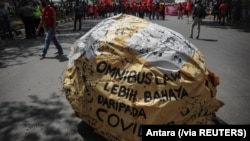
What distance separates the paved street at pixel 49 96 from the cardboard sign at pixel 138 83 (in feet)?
2.16

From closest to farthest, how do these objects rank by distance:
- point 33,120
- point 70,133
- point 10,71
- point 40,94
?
point 70,133 < point 33,120 < point 40,94 < point 10,71

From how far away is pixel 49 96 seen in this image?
6723 mm

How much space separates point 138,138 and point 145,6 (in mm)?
31805

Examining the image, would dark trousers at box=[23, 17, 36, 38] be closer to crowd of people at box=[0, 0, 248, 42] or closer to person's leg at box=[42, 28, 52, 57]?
crowd of people at box=[0, 0, 248, 42]

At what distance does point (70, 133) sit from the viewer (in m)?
4.87

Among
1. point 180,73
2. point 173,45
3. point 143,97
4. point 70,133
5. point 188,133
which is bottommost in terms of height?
point 70,133

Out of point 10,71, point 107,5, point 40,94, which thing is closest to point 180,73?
point 40,94

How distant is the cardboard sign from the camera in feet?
13.0

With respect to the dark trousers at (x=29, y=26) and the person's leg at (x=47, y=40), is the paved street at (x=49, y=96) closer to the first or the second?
the person's leg at (x=47, y=40)

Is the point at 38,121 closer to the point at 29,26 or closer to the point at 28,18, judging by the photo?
the point at 28,18

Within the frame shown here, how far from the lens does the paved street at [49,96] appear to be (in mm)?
4996

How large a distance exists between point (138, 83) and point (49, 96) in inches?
125

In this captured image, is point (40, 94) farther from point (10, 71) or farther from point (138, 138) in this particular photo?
point (138, 138)

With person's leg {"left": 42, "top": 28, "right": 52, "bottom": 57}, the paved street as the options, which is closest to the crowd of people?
the paved street
